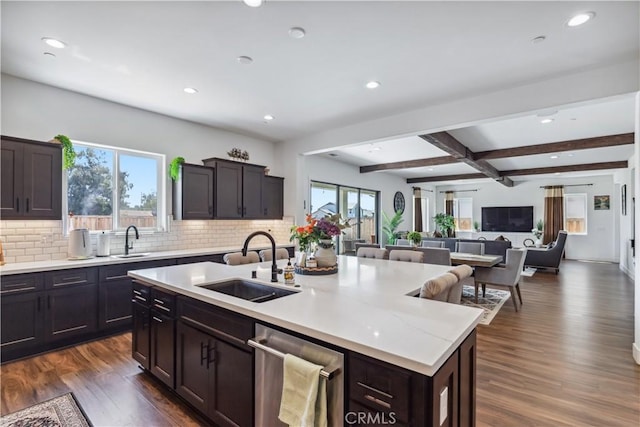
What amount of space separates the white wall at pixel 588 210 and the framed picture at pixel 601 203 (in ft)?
0.25

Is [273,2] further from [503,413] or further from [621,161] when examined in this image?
[621,161]

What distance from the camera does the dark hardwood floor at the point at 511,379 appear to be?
2189 millimetres

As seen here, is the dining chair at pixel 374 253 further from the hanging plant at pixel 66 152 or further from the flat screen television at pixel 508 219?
the flat screen television at pixel 508 219

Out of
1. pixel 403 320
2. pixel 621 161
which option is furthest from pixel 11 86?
pixel 621 161

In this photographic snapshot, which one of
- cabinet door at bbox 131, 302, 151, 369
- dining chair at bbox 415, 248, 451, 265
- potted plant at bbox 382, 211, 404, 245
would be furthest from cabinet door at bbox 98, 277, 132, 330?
potted plant at bbox 382, 211, 404, 245

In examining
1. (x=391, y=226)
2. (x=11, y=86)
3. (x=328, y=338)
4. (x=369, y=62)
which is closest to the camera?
(x=328, y=338)

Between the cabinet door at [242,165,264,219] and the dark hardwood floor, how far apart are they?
8.06 ft

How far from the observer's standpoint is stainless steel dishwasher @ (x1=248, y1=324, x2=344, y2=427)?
1.32m

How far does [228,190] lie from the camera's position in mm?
4988

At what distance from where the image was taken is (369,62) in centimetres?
298

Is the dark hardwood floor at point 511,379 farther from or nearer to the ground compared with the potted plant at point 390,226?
nearer to the ground

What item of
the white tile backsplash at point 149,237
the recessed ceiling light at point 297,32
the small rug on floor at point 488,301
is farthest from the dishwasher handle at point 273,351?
the small rug on floor at point 488,301

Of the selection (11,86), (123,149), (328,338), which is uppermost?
(11,86)

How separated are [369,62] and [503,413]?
306 centimetres
